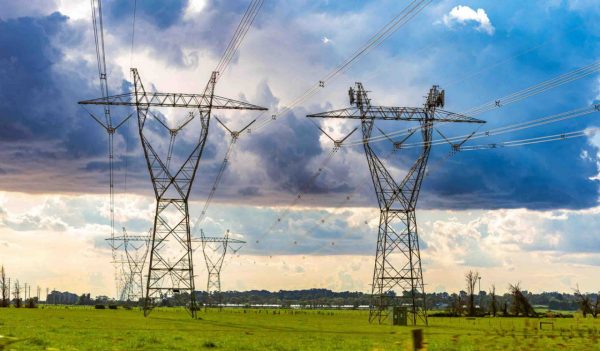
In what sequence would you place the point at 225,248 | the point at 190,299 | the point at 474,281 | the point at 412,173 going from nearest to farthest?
the point at 412,173
the point at 190,299
the point at 225,248
the point at 474,281

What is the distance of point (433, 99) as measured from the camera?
79.9 m

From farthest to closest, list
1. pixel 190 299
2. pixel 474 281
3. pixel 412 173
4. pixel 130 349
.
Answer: pixel 474 281, pixel 190 299, pixel 412 173, pixel 130 349

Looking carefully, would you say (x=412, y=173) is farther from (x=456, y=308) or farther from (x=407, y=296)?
(x=456, y=308)

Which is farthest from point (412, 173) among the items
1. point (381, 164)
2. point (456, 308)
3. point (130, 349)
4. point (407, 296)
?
point (456, 308)

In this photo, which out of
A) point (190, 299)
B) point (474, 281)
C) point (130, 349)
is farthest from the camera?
point (474, 281)

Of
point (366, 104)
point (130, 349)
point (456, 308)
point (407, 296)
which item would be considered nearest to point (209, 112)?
point (366, 104)

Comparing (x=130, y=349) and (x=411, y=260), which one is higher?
(x=411, y=260)

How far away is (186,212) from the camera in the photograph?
80438mm

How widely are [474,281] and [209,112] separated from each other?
11725 cm

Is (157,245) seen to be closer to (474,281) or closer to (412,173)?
(412,173)

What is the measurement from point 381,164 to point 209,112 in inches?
742

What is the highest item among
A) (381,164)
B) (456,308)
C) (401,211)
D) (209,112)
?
(209,112)

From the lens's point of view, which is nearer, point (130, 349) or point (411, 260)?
point (130, 349)

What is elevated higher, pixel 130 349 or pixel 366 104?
pixel 366 104
